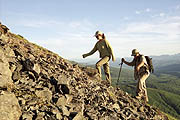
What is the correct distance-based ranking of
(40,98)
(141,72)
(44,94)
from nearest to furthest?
1. (40,98)
2. (44,94)
3. (141,72)

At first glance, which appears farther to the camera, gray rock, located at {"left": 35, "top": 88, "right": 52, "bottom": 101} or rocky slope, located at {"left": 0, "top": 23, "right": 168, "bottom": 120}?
gray rock, located at {"left": 35, "top": 88, "right": 52, "bottom": 101}

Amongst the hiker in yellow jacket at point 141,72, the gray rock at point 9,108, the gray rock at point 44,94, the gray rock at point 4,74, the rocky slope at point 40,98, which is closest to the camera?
the gray rock at point 9,108

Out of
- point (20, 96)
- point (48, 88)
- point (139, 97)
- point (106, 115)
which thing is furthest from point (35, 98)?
point (139, 97)

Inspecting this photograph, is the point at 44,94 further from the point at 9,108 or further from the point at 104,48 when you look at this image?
the point at 104,48

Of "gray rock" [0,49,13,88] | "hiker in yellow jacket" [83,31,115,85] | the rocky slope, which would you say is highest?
"hiker in yellow jacket" [83,31,115,85]

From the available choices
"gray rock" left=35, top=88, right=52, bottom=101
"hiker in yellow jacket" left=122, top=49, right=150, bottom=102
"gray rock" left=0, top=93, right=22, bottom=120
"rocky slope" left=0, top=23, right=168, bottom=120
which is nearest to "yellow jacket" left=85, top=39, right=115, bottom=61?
"hiker in yellow jacket" left=122, top=49, right=150, bottom=102

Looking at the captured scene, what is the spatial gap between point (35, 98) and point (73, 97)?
7.51ft

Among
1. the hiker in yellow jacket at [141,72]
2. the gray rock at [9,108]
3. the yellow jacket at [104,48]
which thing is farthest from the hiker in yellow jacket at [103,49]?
the gray rock at [9,108]

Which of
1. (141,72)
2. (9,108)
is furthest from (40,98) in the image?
(141,72)

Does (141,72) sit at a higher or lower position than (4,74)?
lower

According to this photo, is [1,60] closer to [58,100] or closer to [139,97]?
[58,100]

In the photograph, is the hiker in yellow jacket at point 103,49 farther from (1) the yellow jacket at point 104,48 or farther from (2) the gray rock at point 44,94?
(2) the gray rock at point 44,94

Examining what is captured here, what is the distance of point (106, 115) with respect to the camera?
834 cm

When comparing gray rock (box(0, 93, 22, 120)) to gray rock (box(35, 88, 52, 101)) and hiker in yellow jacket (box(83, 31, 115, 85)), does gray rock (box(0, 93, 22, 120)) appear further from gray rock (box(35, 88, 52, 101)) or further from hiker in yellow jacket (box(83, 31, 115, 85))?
hiker in yellow jacket (box(83, 31, 115, 85))
